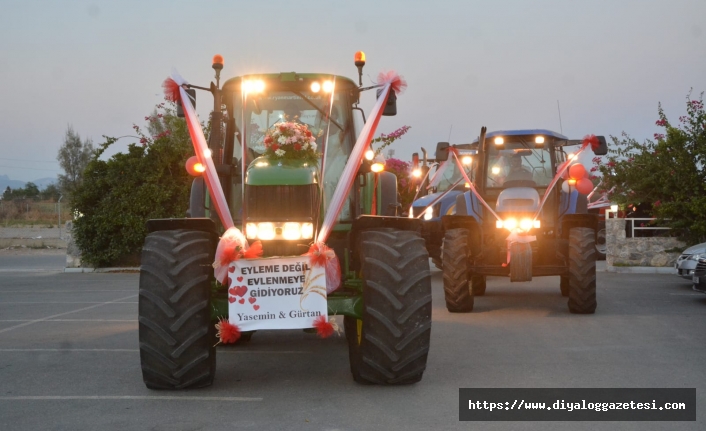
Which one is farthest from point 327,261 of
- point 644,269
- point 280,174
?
point 644,269

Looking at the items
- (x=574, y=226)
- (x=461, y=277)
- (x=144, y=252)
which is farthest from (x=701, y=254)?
(x=144, y=252)

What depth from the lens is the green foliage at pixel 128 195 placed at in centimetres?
2250

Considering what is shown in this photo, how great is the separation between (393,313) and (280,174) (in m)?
1.56

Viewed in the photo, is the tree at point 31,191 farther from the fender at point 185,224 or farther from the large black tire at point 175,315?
the large black tire at point 175,315

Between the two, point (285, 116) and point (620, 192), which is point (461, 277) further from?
point (620, 192)

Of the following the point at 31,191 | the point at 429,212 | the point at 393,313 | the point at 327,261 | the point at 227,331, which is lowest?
the point at 227,331

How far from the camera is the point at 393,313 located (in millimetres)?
6902

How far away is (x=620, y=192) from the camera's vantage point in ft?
75.7

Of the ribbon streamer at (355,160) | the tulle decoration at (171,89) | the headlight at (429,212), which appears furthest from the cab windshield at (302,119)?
the headlight at (429,212)

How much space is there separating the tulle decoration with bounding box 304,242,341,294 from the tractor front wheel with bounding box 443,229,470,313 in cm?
545

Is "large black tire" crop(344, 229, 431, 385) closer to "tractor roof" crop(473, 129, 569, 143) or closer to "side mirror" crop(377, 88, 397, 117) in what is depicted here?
"side mirror" crop(377, 88, 397, 117)

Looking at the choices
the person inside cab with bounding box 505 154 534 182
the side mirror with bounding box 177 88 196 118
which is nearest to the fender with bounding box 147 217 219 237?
the side mirror with bounding box 177 88 196 118

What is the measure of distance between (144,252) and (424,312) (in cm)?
233

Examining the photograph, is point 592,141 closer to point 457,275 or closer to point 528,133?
point 528,133
